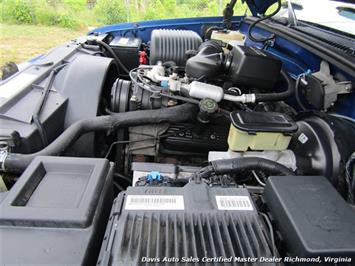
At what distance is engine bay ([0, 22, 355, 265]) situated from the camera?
589mm

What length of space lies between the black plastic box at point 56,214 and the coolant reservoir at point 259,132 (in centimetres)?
46

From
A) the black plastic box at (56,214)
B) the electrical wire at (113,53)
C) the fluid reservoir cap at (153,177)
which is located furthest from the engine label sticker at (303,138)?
the electrical wire at (113,53)

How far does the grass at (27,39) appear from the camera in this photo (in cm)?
430

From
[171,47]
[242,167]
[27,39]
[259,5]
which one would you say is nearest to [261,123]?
[242,167]

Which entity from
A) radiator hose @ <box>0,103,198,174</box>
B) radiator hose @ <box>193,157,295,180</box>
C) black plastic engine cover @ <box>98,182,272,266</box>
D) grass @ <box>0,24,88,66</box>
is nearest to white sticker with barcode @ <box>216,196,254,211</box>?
black plastic engine cover @ <box>98,182,272,266</box>

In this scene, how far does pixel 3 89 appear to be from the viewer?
43.3 inches

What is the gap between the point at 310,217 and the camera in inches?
24.4

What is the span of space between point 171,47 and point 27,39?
4.61 m

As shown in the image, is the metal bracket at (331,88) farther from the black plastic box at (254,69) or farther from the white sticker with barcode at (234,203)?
the white sticker with barcode at (234,203)

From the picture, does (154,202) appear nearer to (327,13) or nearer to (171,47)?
(171,47)

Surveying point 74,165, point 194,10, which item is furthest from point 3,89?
point 194,10

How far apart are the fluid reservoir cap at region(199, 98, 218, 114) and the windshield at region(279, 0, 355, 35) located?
719 mm

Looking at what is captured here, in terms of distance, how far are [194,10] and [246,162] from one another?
26.8 feet

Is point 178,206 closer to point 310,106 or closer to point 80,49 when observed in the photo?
point 310,106
